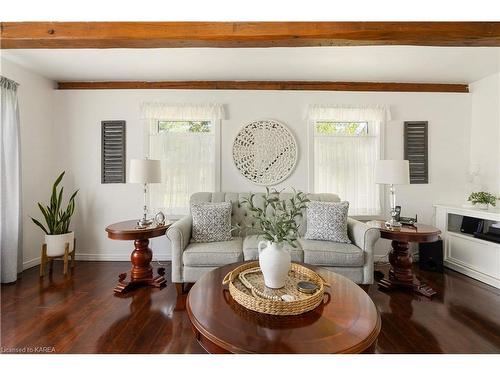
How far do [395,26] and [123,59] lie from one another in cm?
257

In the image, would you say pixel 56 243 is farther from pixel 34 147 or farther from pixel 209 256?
pixel 209 256

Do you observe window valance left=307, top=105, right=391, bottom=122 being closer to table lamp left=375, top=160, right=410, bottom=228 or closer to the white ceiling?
the white ceiling

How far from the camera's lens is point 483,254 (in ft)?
8.79

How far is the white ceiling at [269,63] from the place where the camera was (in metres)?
2.43

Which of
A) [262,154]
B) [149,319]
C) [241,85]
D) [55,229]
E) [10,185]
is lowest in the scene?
[149,319]

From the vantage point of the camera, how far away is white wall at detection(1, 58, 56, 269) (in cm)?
290

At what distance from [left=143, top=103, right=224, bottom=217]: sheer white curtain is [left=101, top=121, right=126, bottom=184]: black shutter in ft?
1.32

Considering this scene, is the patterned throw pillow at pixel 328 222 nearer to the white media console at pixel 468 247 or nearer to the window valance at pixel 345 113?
the window valance at pixel 345 113

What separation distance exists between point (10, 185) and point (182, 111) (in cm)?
208

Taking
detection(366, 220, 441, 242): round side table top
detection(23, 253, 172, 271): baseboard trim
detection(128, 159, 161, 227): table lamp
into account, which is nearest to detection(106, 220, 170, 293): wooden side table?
detection(128, 159, 161, 227): table lamp

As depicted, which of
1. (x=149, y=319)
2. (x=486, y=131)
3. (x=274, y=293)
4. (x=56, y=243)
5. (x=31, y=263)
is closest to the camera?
(x=274, y=293)

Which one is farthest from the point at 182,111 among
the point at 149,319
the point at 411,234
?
the point at 411,234

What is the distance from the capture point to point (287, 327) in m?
1.09
